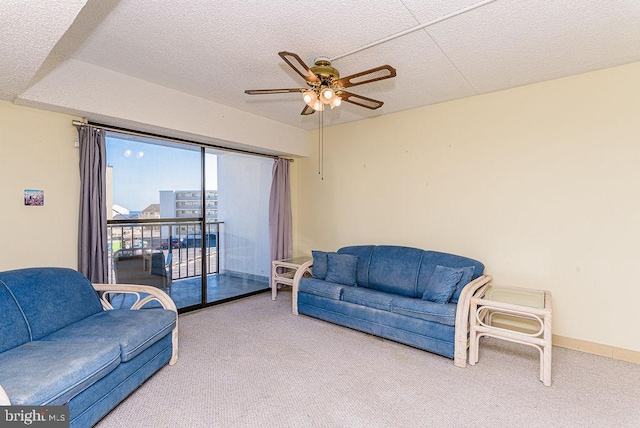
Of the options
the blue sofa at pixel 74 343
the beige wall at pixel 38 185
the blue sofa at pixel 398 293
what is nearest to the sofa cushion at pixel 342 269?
the blue sofa at pixel 398 293

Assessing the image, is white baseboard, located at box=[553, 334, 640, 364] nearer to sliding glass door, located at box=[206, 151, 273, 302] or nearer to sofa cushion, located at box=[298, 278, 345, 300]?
sofa cushion, located at box=[298, 278, 345, 300]

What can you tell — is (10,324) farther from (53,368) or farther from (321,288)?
(321,288)

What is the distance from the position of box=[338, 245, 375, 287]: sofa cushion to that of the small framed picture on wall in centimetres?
330

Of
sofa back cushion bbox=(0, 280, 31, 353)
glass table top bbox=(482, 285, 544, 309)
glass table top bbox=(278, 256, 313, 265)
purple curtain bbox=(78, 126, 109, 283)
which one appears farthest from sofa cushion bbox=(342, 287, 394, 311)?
sofa back cushion bbox=(0, 280, 31, 353)

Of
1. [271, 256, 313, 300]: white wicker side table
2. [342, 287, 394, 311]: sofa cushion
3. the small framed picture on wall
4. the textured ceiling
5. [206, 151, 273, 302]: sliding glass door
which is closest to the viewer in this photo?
the textured ceiling

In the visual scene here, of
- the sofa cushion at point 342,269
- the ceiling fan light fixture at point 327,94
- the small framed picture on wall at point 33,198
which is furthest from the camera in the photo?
the sofa cushion at point 342,269

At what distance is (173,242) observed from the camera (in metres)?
4.11

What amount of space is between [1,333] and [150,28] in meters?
2.25

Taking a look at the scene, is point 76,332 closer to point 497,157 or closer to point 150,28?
point 150,28

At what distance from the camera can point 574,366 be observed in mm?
2697

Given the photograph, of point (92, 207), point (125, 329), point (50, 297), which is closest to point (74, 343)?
point (125, 329)

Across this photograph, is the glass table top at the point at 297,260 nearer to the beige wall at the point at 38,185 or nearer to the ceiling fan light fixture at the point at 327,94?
the beige wall at the point at 38,185

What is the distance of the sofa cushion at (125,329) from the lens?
2.11 m

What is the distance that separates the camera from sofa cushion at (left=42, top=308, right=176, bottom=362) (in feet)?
6.91
